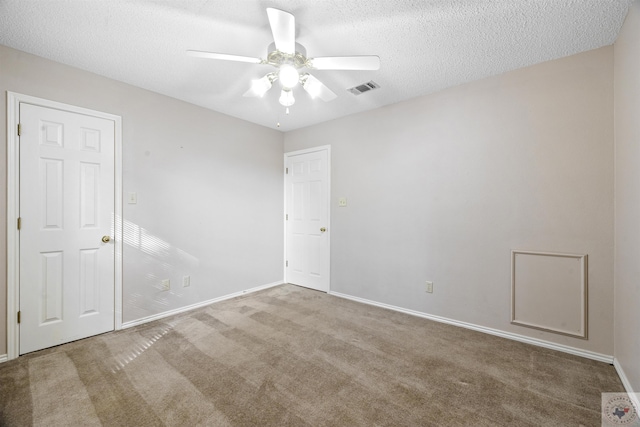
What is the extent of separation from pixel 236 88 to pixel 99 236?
198cm

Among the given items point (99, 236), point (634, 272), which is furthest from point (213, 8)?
point (634, 272)

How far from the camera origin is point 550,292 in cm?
229

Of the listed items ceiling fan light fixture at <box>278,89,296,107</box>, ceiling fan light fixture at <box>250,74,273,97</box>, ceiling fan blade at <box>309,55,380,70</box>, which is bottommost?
ceiling fan light fixture at <box>278,89,296,107</box>

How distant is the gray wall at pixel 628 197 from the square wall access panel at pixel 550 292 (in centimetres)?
20

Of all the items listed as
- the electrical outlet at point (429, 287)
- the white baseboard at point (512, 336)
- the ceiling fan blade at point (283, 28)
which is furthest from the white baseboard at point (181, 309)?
the ceiling fan blade at point (283, 28)

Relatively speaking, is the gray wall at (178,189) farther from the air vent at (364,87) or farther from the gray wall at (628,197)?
the gray wall at (628,197)

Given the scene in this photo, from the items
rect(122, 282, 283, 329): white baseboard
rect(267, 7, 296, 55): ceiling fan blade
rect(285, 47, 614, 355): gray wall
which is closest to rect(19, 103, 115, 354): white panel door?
rect(122, 282, 283, 329): white baseboard

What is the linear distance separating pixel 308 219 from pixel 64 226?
271cm

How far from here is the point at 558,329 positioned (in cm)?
225

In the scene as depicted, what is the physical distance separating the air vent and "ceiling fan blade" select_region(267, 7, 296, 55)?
1.20 meters

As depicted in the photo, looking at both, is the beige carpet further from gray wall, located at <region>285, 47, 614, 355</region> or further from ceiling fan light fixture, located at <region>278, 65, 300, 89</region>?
ceiling fan light fixture, located at <region>278, 65, 300, 89</region>

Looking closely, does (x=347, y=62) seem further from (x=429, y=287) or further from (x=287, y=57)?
(x=429, y=287)

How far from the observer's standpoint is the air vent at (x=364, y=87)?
2.70 metres

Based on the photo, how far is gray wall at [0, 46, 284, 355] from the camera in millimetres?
2352
